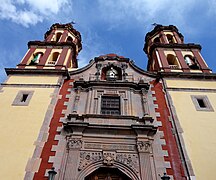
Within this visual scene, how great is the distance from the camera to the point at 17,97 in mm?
13695

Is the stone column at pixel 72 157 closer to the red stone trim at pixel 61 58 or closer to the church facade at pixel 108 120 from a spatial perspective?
the church facade at pixel 108 120

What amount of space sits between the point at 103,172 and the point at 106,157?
1.98 ft

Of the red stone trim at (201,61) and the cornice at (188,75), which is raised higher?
the red stone trim at (201,61)

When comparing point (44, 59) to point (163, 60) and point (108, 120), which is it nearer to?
point (108, 120)

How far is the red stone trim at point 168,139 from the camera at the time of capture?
9.91 meters

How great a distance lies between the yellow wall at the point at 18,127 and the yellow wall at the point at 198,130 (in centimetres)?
685

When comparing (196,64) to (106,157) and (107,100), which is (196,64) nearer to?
(107,100)

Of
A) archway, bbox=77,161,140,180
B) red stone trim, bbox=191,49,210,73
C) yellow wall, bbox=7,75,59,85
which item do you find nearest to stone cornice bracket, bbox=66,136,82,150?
archway, bbox=77,161,140,180

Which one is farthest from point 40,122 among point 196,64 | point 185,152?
point 196,64

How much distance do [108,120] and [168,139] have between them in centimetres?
291

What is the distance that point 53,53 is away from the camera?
18.7m

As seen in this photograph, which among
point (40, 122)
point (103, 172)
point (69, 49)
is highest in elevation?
point (69, 49)

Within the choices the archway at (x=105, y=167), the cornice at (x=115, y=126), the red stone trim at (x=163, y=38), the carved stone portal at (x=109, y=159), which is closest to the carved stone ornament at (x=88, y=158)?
the carved stone portal at (x=109, y=159)

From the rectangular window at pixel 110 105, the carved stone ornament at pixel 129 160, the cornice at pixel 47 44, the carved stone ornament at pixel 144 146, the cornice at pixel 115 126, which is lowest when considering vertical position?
the carved stone ornament at pixel 129 160
